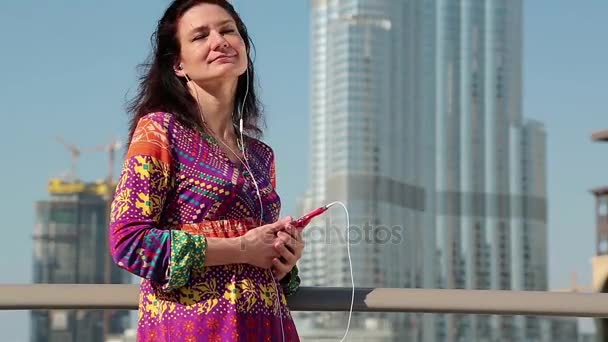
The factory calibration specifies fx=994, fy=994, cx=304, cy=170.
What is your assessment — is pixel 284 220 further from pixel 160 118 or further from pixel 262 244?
pixel 160 118

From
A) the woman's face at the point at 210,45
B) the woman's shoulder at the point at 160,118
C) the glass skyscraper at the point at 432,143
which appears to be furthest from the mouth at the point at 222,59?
the glass skyscraper at the point at 432,143

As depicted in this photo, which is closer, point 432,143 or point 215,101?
point 215,101

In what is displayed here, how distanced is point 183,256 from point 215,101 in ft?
0.84

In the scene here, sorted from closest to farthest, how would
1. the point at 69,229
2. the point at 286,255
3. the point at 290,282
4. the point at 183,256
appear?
the point at 183,256
the point at 286,255
the point at 290,282
the point at 69,229

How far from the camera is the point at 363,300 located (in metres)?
1.54

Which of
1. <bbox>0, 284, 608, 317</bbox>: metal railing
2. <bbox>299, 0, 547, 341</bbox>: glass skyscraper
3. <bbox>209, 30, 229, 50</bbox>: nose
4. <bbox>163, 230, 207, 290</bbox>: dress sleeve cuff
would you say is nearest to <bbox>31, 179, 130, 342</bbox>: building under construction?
<bbox>299, 0, 547, 341</bbox>: glass skyscraper

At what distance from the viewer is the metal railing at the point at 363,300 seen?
60.4 inches

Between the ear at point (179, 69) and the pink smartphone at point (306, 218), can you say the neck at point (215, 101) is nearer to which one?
the ear at point (179, 69)

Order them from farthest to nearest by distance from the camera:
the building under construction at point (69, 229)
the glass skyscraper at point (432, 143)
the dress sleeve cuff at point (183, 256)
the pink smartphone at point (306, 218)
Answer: the building under construction at point (69, 229) → the glass skyscraper at point (432, 143) → the pink smartphone at point (306, 218) → the dress sleeve cuff at point (183, 256)

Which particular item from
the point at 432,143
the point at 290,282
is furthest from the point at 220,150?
the point at 432,143

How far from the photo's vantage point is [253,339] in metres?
1.26

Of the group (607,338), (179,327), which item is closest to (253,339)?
(179,327)

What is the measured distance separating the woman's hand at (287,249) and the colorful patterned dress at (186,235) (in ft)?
0.07

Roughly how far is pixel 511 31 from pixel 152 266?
61716 millimetres
